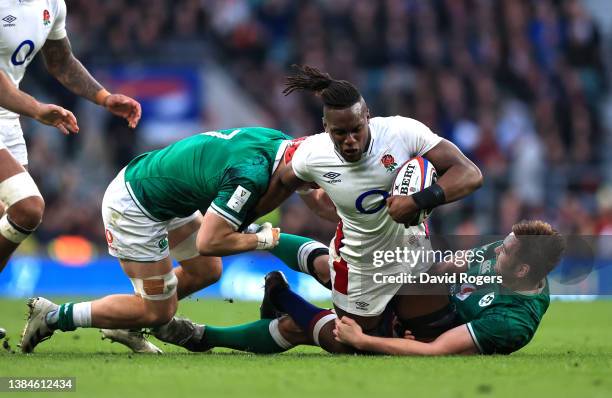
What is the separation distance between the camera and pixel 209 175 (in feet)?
23.7

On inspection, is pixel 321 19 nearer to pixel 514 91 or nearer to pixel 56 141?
pixel 514 91

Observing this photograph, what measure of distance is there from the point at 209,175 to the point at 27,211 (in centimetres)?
117

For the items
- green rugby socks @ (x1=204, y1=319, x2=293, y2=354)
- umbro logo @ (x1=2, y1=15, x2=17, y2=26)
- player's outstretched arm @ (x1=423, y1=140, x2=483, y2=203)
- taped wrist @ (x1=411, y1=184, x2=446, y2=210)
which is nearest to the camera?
taped wrist @ (x1=411, y1=184, x2=446, y2=210)

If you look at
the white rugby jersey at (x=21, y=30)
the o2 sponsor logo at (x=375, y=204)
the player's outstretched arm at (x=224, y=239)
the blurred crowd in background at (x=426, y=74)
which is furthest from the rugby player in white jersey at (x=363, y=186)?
the blurred crowd in background at (x=426, y=74)

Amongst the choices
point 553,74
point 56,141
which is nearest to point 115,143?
point 56,141

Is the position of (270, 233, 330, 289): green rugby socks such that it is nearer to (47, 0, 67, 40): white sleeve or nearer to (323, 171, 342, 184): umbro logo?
(323, 171, 342, 184): umbro logo

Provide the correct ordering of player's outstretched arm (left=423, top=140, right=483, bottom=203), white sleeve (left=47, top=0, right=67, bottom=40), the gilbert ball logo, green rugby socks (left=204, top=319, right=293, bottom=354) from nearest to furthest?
player's outstretched arm (left=423, top=140, right=483, bottom=203) < the gilbert ball logo < green rugby socks (left=204, top=319, right=293, bottom=354) < white sleeve (left=47, top=0, right=67, bottom=40)

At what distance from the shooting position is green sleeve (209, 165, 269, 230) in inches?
274

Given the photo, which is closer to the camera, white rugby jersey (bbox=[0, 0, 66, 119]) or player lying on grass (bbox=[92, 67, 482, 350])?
player lying on grass (bbox=[92, 67, 482, 350])

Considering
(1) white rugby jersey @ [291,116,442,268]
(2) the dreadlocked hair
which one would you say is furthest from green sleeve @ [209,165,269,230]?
(2) the dreadlocked hair

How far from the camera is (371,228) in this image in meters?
7.16

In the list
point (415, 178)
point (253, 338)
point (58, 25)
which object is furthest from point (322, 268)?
point (58, 25)

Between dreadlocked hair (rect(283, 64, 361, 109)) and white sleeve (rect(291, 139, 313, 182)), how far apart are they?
0.36 meters

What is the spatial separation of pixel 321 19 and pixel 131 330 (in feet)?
39.4
